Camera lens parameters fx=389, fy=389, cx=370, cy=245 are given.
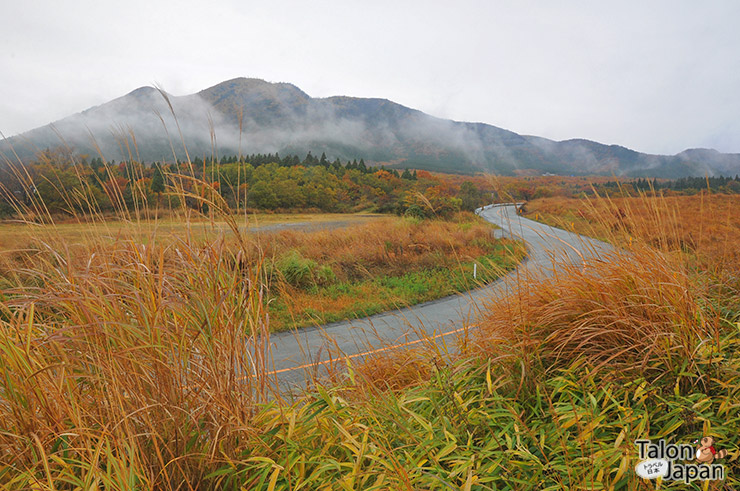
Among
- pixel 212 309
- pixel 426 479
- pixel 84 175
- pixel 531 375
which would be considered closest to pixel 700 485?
pixel 531 375

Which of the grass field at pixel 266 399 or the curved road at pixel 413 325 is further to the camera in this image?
the curved road at pixel 413 325

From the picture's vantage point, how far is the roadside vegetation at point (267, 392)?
151cm

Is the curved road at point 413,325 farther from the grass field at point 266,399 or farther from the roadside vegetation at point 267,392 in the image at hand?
the grass field at point 266,399

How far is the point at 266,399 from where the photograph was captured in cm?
198

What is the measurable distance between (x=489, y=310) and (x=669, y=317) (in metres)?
1.35

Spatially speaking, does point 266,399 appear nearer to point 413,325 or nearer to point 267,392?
point 267,392

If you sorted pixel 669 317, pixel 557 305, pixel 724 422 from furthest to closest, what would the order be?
pixel 557 305
pixel 669 317
pixel 724 422

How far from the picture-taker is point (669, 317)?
2221 millimetres

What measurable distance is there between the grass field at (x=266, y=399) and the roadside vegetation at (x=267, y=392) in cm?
1

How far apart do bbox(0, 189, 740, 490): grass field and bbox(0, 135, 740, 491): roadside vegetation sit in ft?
0.04

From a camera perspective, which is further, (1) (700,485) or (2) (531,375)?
(2) (531,375)

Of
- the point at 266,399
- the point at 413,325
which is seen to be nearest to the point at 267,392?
the point at 266,399

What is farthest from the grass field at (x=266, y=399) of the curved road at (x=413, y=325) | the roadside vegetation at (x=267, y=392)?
the curved road at (x=413, y=325)

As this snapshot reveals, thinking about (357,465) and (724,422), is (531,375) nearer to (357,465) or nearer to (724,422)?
(724,422)
